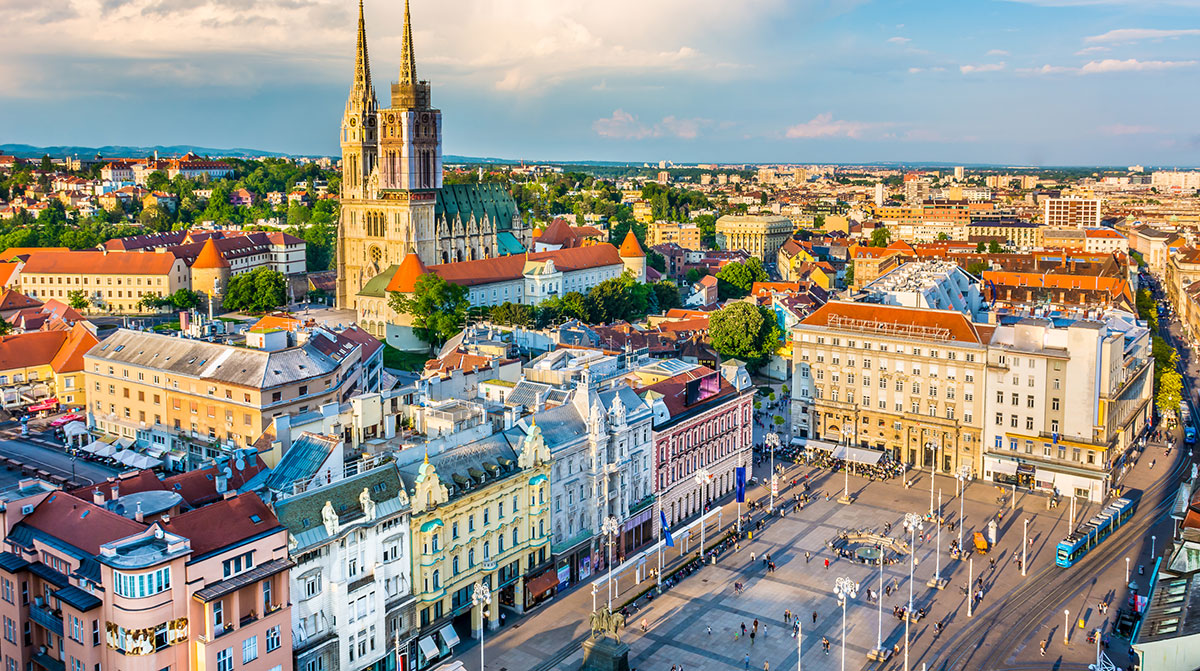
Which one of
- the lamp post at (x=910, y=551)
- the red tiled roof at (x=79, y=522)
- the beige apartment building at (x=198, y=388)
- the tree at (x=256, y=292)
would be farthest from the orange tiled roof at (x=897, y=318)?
the tree at (x=256, y=292)

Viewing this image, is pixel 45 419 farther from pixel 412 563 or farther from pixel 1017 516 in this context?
pixel 1017 516

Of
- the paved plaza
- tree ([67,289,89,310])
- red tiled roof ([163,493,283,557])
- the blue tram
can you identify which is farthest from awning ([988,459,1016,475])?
tree ([67,289,89,310])

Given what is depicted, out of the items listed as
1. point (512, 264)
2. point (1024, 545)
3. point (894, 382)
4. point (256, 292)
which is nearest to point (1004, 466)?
point (894, 382)

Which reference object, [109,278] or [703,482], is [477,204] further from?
[703,482]

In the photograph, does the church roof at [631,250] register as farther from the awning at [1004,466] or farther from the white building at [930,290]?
the awning at [1004,466]

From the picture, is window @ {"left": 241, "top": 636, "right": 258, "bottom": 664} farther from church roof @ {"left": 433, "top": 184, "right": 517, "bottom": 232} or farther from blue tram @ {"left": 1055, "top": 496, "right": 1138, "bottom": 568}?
church roof @ {"left": 433, "top": 184, "right": 517, "bottom": 232}
